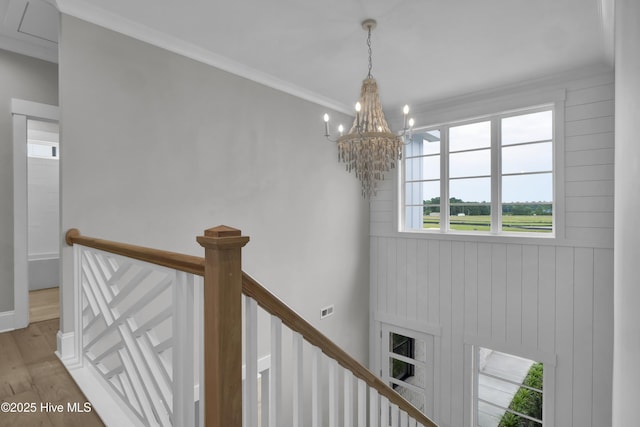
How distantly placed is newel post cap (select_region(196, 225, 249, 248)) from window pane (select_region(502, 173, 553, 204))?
3.69 m

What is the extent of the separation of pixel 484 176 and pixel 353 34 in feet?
7.72

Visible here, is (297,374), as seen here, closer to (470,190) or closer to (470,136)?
(470,190)

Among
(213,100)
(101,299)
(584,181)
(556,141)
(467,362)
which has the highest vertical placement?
(213,100)

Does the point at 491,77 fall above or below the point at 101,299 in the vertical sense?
above

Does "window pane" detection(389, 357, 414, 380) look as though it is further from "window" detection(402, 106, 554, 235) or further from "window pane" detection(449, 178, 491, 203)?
"window pane" detection(449, 178, 491, 203)

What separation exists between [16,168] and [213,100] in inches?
63.1

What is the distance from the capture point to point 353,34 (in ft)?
8.47

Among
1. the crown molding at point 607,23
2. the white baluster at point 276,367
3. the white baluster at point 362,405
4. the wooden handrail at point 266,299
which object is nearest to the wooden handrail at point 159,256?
the wooden handrail at point 266,299

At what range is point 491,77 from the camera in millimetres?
3389

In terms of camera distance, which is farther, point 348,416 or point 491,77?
point 491,77

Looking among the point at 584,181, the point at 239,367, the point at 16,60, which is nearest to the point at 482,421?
the point at 584,181

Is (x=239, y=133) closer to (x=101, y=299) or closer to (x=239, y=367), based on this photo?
(x=101, y=299)

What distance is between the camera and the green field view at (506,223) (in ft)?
11.6

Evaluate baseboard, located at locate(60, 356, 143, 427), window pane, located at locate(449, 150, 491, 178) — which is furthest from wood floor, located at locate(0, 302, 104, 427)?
window pane, located at locate(449, 150, 491, 178)
